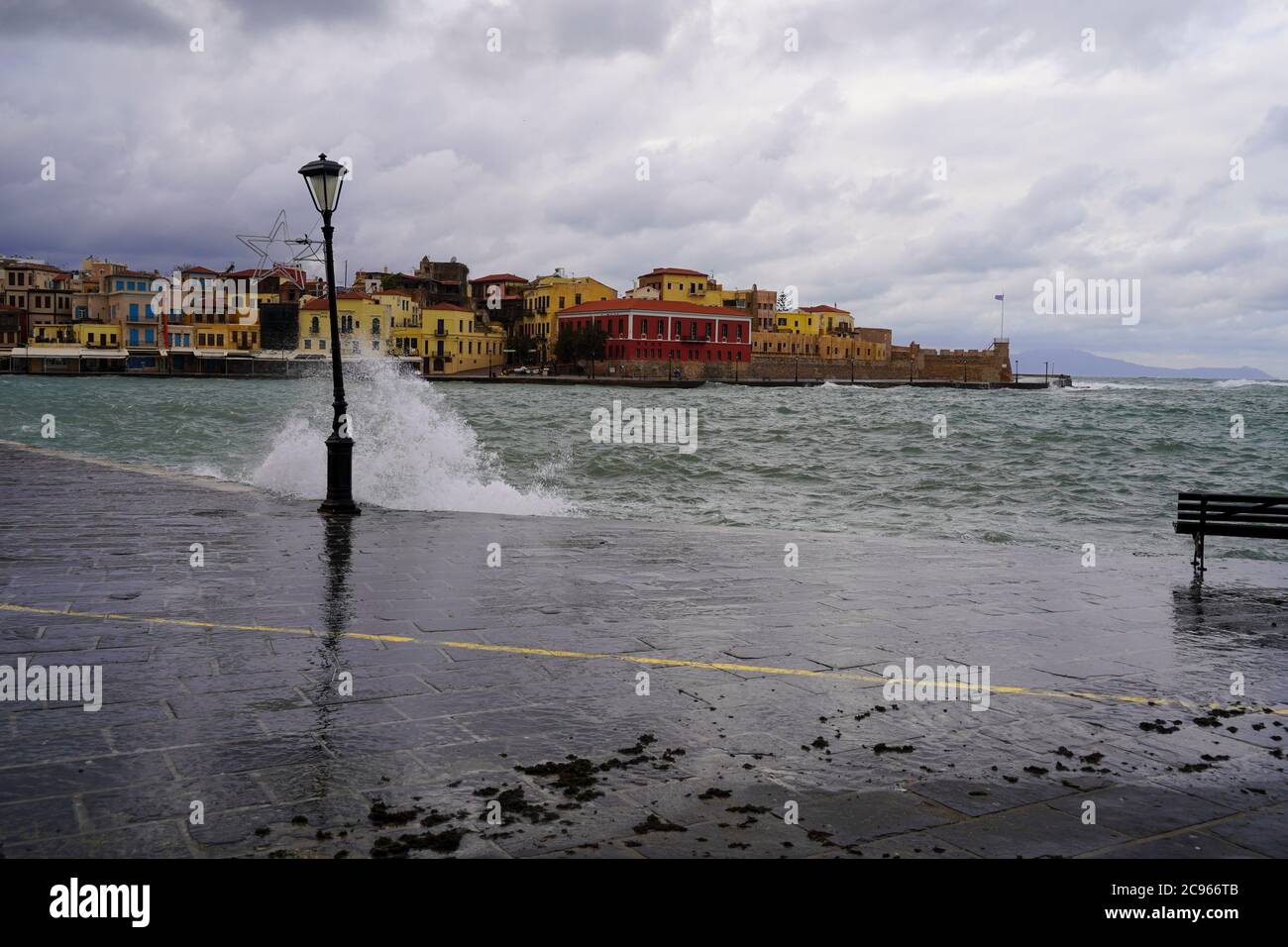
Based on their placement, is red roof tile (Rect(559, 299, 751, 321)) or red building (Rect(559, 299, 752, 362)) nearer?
red building (Rect(559, 299, 752, 362))

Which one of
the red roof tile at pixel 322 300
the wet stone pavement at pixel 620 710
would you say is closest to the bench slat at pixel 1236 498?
the wet stone pavement at pixel 620 710

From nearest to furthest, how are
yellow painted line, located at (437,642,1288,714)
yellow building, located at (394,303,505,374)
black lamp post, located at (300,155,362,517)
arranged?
yellow painted line, located at (437,642,1288,714)
black lamp post, located at (300,155,362,517)
yellow building, located at (394,303,505,374)

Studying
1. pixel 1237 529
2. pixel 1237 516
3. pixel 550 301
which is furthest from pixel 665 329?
pixel 1237 529

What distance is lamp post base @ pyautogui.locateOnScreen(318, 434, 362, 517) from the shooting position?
13.3 metres

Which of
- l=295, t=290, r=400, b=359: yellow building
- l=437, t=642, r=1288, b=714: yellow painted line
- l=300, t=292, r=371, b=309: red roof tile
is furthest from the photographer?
l=300, t=292, r=371, b=309: red roof tile

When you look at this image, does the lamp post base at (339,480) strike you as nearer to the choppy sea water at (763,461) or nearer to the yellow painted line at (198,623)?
the choppy sea water at (763,461)

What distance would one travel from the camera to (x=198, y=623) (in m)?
7.23

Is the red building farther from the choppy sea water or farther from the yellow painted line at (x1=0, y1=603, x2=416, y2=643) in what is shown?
the yellow painted line at (x1=0, y1=603, x2=416, y2=643)

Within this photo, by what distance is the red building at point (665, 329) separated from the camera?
10769 cm

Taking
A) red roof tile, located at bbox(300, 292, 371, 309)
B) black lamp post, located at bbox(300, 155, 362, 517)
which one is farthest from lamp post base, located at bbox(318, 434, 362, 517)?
red roof tile, located at bbox(300, 292, 371, 309)

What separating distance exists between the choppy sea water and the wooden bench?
186 inches
